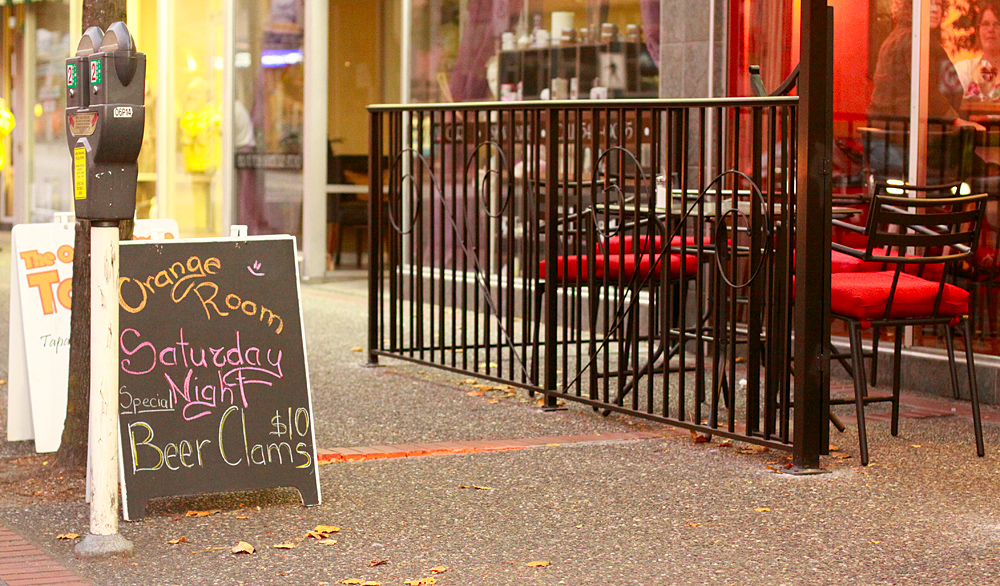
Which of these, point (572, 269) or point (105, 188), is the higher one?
point (105, 188)

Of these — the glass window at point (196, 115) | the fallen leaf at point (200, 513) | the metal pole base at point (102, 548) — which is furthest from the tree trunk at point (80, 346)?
the glass window at point (196, 115)

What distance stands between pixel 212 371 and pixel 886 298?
2.99 m

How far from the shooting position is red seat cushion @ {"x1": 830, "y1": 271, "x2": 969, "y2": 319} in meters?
6.32

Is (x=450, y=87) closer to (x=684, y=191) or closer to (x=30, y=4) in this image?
(x=684, y=191)

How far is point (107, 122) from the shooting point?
15.0ft

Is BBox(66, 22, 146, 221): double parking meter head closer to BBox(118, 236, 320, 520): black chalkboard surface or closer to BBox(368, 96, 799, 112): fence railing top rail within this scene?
BBox(118, 236, 320, 520): black chalkboard surface

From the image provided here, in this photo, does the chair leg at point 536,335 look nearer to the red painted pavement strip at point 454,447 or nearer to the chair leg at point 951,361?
the red painted pavement strip at point 454,447

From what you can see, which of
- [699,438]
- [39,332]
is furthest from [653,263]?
[39,332]

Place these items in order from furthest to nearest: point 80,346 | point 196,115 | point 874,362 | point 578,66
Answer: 1. point 196,115
2. point 578,66
3. point 874,362
4. point 80,346

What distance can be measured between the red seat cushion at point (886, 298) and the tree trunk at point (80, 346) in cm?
325

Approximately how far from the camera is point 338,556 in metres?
4.78

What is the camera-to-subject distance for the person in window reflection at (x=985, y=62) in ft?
25.8

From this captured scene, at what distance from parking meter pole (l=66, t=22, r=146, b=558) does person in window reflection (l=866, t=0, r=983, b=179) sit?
5086 mm

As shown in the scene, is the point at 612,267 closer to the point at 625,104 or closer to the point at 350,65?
the point at 625,104
